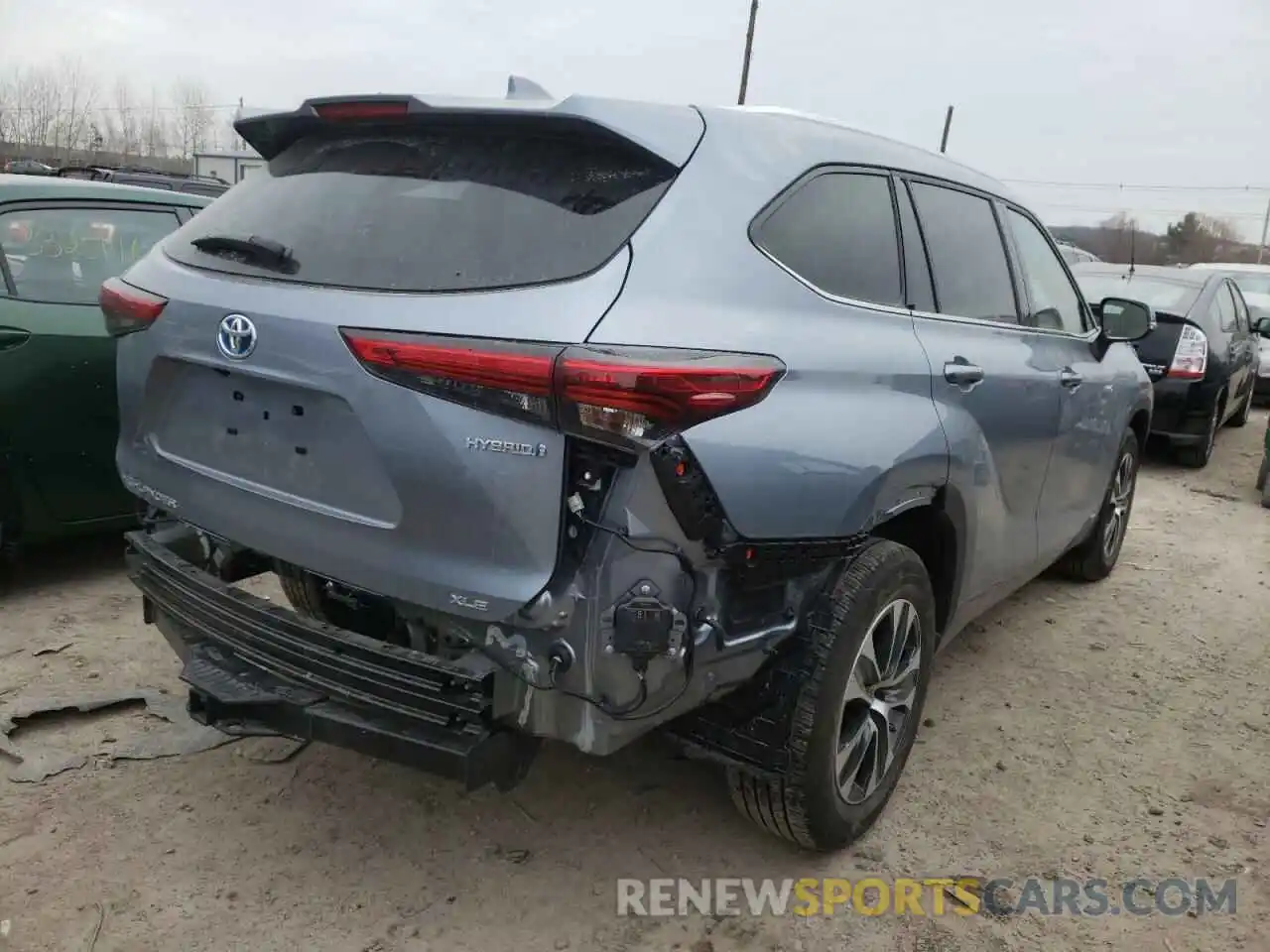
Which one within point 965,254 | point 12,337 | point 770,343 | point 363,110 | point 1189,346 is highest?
point 363,110

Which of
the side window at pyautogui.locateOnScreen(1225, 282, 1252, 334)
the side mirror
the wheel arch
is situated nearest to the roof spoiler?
the wheel arch

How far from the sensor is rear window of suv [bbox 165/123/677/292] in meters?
2.14

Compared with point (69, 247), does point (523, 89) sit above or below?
above

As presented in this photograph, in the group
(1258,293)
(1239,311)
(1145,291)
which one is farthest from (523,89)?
(1258,293)

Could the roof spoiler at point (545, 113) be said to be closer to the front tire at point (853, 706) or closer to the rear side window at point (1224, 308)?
the front tire at point (853, 706)

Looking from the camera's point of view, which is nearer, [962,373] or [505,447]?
[505,447]

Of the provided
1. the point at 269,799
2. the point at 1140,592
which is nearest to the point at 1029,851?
the point at 269,799

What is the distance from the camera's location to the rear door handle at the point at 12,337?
3.84m

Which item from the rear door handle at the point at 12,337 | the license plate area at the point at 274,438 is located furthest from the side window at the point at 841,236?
the rear door handle at the point at 12,337

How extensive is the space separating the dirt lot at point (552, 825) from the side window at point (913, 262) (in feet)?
4.96

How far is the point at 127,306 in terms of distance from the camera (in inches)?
103

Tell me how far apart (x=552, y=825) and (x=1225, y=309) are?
341 inches

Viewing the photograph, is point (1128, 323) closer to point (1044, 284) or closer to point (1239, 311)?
point (1044, 284)

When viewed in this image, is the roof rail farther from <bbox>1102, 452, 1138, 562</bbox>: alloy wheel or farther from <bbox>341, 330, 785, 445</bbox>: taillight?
<bbox>1102, 452, 1138, 562</bbox>: alloy wheel
